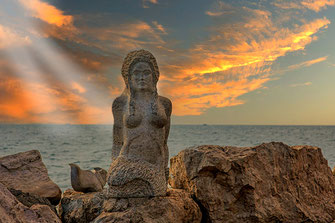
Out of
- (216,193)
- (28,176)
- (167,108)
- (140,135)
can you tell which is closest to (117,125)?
(140,135)

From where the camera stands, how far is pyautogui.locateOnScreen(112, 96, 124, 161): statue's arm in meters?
4.66

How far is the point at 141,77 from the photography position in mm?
4414

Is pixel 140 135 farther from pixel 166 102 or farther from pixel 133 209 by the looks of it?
pixel 133 209

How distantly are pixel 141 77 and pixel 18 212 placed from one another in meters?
2.20

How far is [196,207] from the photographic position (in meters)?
4.54

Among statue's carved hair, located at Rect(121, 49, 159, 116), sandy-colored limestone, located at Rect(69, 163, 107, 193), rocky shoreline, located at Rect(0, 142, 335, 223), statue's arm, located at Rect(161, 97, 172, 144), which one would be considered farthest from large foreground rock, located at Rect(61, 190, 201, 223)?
statue's carved hair, located at Rect(121, 49, 159, 116)

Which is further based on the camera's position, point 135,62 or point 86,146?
point 86,146

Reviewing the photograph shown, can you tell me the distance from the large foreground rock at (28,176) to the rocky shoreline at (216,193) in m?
0.02

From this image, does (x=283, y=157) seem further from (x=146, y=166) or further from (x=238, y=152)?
(x=146, y=166)

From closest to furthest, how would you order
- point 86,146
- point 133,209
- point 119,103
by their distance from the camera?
point 133,209, point 119,103, point 86,146

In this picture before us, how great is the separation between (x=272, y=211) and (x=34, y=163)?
418 centimetres

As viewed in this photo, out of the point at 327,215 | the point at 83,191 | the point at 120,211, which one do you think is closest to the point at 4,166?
the point at 83,191

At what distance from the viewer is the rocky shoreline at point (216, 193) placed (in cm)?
419

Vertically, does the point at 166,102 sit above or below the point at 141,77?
below
